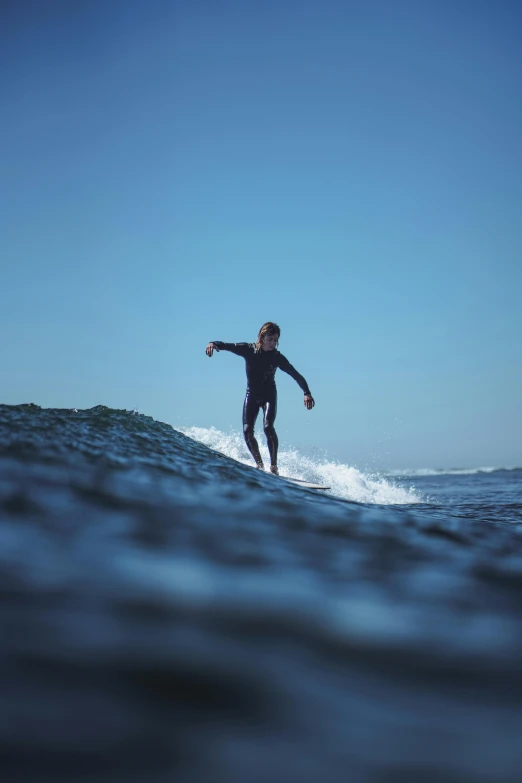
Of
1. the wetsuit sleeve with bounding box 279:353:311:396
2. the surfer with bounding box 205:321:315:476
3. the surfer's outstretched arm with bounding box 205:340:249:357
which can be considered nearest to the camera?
the surfer's outstretched arm with bounding box 205:340:249:357

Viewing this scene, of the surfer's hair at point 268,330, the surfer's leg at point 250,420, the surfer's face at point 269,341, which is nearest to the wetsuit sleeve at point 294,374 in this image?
the surfer's face at point 269,341

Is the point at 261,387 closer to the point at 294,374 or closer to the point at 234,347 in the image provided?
the point at 294,374

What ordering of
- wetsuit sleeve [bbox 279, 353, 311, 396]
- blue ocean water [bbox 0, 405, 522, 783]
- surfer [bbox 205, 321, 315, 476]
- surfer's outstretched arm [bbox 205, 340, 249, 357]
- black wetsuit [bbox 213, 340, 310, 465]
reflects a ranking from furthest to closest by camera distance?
wetsuit sleeve [bbox 279, 353, 311, 396]
black wetsuit [bbox 213, 340, 310, 465]
surfer [bbox 205, 321, 315, 476]
surfer's outstretched arm [bbox 205, 340, 249, 357]
blue ocean water [bbox 0, 405, 522, 783]

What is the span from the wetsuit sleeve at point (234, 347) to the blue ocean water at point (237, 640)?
221 inches

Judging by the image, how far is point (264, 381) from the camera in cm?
803

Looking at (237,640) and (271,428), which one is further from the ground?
(271,428)

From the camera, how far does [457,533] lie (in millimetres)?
2025

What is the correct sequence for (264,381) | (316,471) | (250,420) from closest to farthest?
1. (264,381)
2. (250,420)
3. (316,471)

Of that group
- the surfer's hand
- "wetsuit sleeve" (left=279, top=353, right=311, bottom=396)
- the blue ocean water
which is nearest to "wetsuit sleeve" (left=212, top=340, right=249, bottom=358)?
"wetsuit sleeve" (left=279, top=353, right=311, bottom=396)

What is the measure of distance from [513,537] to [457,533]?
299 millimetres

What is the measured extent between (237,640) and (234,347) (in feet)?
22.4

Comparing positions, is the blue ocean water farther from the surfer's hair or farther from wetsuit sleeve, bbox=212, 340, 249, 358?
the surfer's hair

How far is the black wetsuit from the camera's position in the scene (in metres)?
7.89

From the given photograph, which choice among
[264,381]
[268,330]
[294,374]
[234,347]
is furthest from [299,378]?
[234,347]
